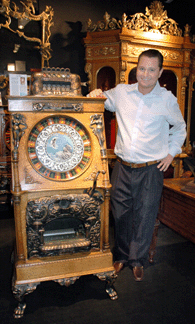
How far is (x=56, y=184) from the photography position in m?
1.79

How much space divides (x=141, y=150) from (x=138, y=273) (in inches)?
42.0

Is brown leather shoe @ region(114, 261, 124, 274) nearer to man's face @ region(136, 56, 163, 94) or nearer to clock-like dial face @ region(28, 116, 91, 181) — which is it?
clock-like dial face @ region(28, 116, 91, 181)

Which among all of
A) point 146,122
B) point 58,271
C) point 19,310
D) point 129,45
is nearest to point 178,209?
point 146,122

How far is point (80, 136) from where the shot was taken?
73.4 inches

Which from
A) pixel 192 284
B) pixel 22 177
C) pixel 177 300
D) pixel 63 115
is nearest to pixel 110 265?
pixel 177 300

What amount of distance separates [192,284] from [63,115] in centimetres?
177

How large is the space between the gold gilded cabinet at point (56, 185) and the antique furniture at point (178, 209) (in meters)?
1.40

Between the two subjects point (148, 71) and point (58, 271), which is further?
point (148, 71)

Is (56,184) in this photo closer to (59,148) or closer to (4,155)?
(59,148)

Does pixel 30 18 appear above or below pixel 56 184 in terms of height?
above

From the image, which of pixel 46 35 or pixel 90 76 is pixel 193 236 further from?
pixel 46 35

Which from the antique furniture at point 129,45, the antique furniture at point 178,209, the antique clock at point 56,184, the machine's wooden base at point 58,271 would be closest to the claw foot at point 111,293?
the machine's wooden base at point 58,271

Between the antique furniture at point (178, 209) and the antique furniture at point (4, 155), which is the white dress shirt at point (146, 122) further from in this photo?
the antique furniture at point (4, 155)

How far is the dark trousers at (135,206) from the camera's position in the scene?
2127mm
